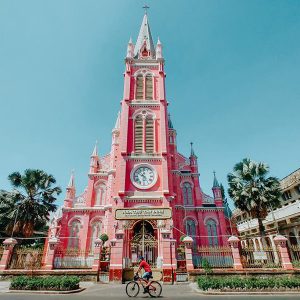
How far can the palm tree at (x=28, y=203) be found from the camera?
75.4ft

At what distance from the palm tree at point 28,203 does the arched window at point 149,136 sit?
11.0 metres

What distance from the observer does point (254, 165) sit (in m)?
22.7

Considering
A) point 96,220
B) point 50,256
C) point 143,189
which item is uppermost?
point 143,189

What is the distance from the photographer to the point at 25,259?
14.9 metres

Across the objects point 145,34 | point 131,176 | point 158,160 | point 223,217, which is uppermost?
point 145,34

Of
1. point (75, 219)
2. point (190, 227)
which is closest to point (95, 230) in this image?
point (75, 219)

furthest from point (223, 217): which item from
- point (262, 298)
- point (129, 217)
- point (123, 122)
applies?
point (262, 298)

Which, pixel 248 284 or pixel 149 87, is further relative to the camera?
pixel 149 87

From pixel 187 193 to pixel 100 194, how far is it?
9.98m

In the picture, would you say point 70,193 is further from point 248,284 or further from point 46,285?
point 248,284

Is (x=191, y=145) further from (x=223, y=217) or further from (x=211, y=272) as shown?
(x=211, y=272)

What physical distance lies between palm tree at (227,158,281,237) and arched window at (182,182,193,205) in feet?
15.6

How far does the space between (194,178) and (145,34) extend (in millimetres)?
22657

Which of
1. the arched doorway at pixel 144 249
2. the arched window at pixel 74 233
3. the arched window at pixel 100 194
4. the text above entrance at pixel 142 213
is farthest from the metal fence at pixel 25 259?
the arched window at pixel 100 194
